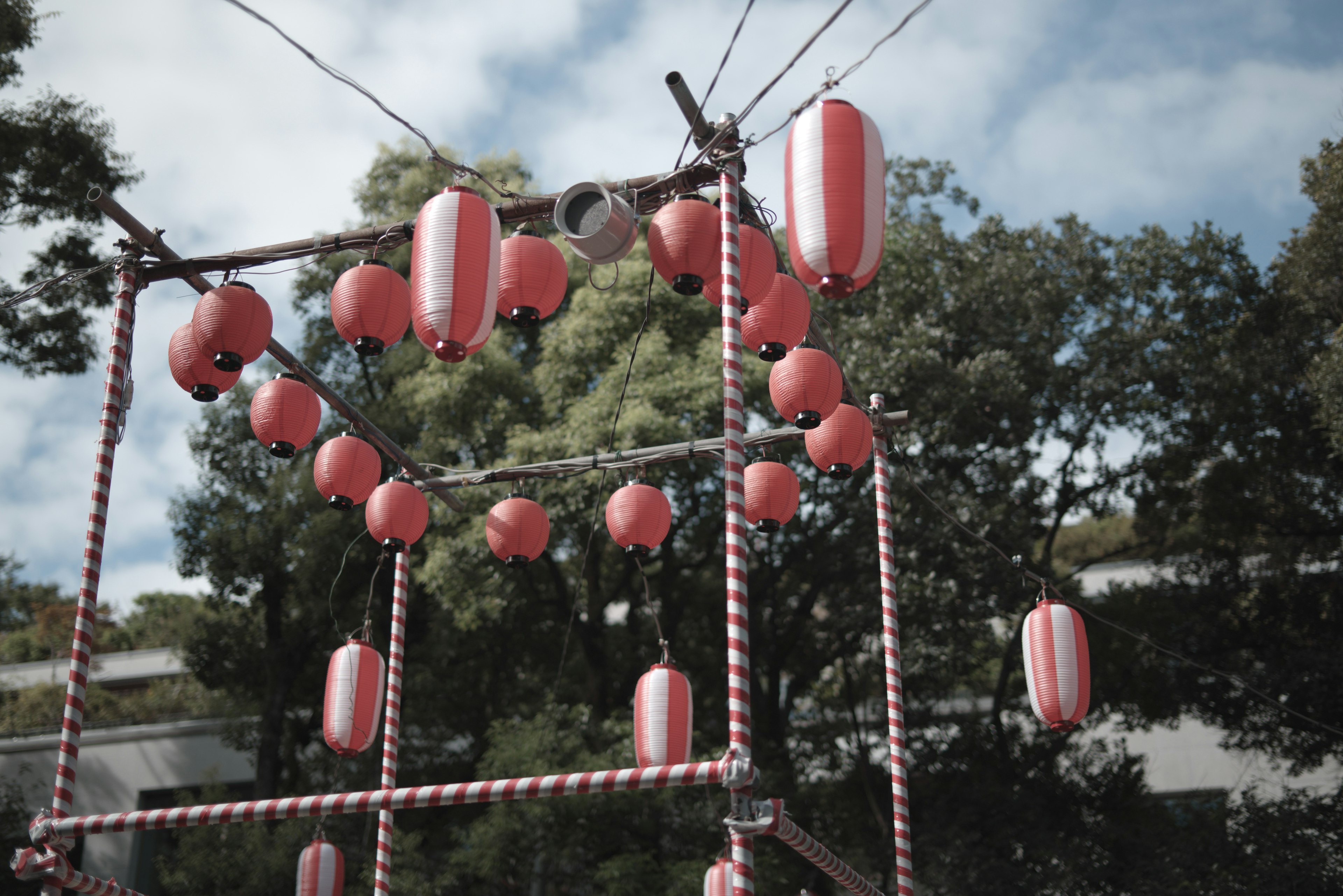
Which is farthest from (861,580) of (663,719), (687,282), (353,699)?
(687,282)

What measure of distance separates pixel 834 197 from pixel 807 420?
1646 mm

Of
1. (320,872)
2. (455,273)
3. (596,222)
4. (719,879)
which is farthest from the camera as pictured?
(320,872)

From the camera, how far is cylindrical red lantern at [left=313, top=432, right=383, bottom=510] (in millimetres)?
5934

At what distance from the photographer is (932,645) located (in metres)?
11.1

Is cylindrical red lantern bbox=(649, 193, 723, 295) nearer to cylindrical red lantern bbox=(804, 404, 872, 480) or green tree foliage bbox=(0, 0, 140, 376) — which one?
cylindrical red lantern bbox=(804, 404, 872, 480)

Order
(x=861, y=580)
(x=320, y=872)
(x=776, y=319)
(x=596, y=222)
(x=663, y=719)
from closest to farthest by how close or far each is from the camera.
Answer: (x=596, y=222) < (x=776, y=319) < (x=663, y=719) < (x=320, y=872) < (x=861, y=580)

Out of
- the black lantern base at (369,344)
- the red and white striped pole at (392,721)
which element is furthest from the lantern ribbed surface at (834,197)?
the red and white striped pole at (392,721)

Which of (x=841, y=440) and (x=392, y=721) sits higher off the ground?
(x=841, y=440)

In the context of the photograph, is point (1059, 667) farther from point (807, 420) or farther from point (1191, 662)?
point (1191, 662)

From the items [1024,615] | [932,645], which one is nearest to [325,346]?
[932,645]

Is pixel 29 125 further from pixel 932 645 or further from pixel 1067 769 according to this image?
pixel 1067 769

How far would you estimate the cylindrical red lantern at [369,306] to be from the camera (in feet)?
15.1

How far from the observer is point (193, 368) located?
4898mm

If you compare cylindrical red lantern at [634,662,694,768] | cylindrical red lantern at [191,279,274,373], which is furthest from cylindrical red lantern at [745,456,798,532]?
cylindrical red lantern at [191,279,274,373]
